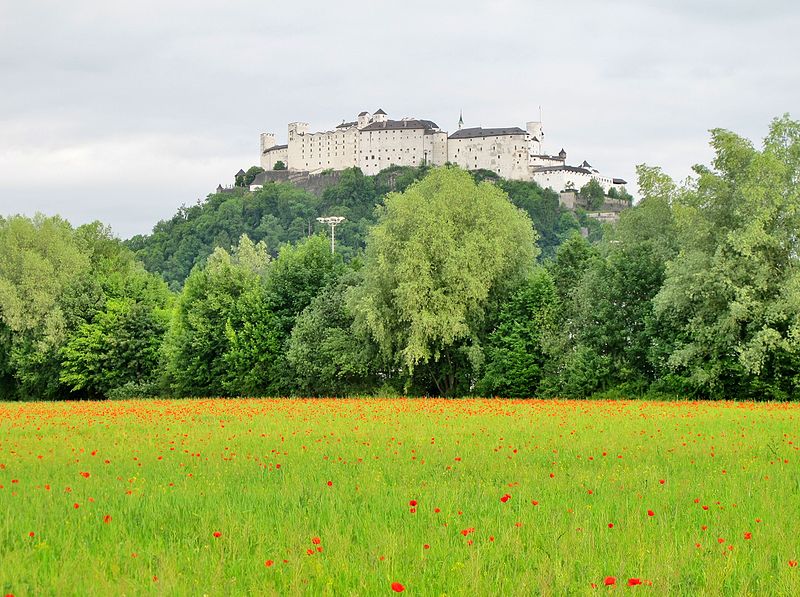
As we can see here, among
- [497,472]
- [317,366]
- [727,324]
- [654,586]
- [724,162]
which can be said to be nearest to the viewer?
[654,586]

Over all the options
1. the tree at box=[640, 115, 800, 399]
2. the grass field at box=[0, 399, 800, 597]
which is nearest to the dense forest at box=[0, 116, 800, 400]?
the tree at box=[640, 115, 800, 399]

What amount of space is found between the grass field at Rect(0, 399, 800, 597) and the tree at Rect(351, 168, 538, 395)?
24301mm

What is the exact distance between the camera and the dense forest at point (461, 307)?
37.6 metres

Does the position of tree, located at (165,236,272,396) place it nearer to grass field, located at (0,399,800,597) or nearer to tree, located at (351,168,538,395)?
tree, located at (351,168,538,395)

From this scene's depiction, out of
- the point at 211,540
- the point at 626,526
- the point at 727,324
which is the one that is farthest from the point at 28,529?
the point at 727,324

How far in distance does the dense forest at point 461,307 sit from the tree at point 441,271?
108 millimetres

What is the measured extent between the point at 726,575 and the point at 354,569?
3.43 metres

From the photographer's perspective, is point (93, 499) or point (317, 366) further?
point (317, 366)

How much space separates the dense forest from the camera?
3756 cm

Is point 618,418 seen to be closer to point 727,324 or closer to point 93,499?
point 727,324

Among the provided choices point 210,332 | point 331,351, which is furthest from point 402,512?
point 210,332

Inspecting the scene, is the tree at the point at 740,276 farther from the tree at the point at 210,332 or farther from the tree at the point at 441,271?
the tree at the point at 210,332

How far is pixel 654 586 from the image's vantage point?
8.19 m

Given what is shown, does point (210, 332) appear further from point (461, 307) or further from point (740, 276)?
point (740, 276)
